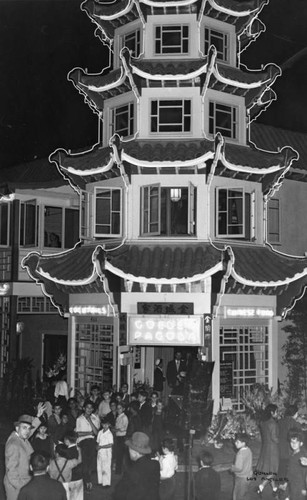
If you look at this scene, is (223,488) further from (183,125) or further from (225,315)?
(183,125)

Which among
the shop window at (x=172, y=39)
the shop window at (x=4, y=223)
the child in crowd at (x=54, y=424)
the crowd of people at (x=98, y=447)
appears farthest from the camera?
the shop window at (x=4, y=223)

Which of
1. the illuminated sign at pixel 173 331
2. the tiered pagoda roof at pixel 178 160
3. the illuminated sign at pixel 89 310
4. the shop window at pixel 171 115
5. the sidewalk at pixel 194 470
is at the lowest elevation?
the sidewalk at pixel 194 470

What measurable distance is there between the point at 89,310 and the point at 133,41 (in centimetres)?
854

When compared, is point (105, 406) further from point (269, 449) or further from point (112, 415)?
point (269, 449)

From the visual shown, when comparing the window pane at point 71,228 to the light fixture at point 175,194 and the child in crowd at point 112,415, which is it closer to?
the light fixture at point 175,194

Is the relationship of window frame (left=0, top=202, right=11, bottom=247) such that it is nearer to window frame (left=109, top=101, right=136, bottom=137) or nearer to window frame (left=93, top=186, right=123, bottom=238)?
window frame (left=93, top=186, right=123, bottom=238)

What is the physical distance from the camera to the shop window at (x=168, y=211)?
68.4 ft

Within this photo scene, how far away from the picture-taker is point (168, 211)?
21.0m

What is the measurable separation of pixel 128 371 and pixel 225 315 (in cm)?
328

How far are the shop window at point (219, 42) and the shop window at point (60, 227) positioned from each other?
8565mm

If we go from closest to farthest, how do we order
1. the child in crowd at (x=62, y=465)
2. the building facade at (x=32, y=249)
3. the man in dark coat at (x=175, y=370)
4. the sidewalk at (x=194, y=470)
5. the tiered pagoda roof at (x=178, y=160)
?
1. the child in crowd at (x=62, y=465)
2. the sidewalk at (x=194, y=470)
3. the tiered pagoda roof at (x=178, y=160)
4. the man in dark coat at (x=175, y=370)
5. the building facade at (x=32, y=249)

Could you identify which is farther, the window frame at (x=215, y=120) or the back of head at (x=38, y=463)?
the window frame at (x=215, y=120)

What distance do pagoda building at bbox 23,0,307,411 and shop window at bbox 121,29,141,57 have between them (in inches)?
1.5

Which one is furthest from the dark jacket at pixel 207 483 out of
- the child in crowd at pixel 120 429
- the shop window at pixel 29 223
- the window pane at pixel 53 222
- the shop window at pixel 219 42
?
the window pane at pixel 53 222
